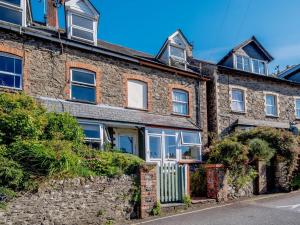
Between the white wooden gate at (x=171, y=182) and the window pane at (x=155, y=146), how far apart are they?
194 inches

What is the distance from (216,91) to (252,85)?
3546 mm

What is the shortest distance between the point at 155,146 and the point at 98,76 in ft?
15.2

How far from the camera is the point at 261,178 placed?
13.8m

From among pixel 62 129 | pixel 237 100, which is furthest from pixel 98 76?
pixel 237 100

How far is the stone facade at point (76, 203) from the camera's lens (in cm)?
759

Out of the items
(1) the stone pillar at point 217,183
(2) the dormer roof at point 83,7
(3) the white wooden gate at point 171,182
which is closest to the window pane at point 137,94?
(2) the dormer roof at point 83,7

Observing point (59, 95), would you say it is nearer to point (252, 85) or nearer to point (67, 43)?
point (67, 43)

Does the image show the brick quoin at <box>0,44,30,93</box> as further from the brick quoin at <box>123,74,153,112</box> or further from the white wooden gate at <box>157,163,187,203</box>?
the white wooden gate at <box>157,163,187,203</box>

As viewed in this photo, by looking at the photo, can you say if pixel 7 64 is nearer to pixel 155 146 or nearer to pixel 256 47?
pixel 155 146

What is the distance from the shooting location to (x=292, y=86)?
2398cm

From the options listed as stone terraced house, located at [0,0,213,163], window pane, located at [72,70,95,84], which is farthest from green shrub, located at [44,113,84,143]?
window pane, located at [72,70,95,84]

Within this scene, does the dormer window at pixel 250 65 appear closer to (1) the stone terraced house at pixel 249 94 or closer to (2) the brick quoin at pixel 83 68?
(1) the stone terraced house at pixel 249 94

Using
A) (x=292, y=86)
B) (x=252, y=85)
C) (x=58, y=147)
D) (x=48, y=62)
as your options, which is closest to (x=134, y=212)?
(x=58, y=147)

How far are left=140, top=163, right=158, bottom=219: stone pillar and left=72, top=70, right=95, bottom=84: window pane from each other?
665cm
